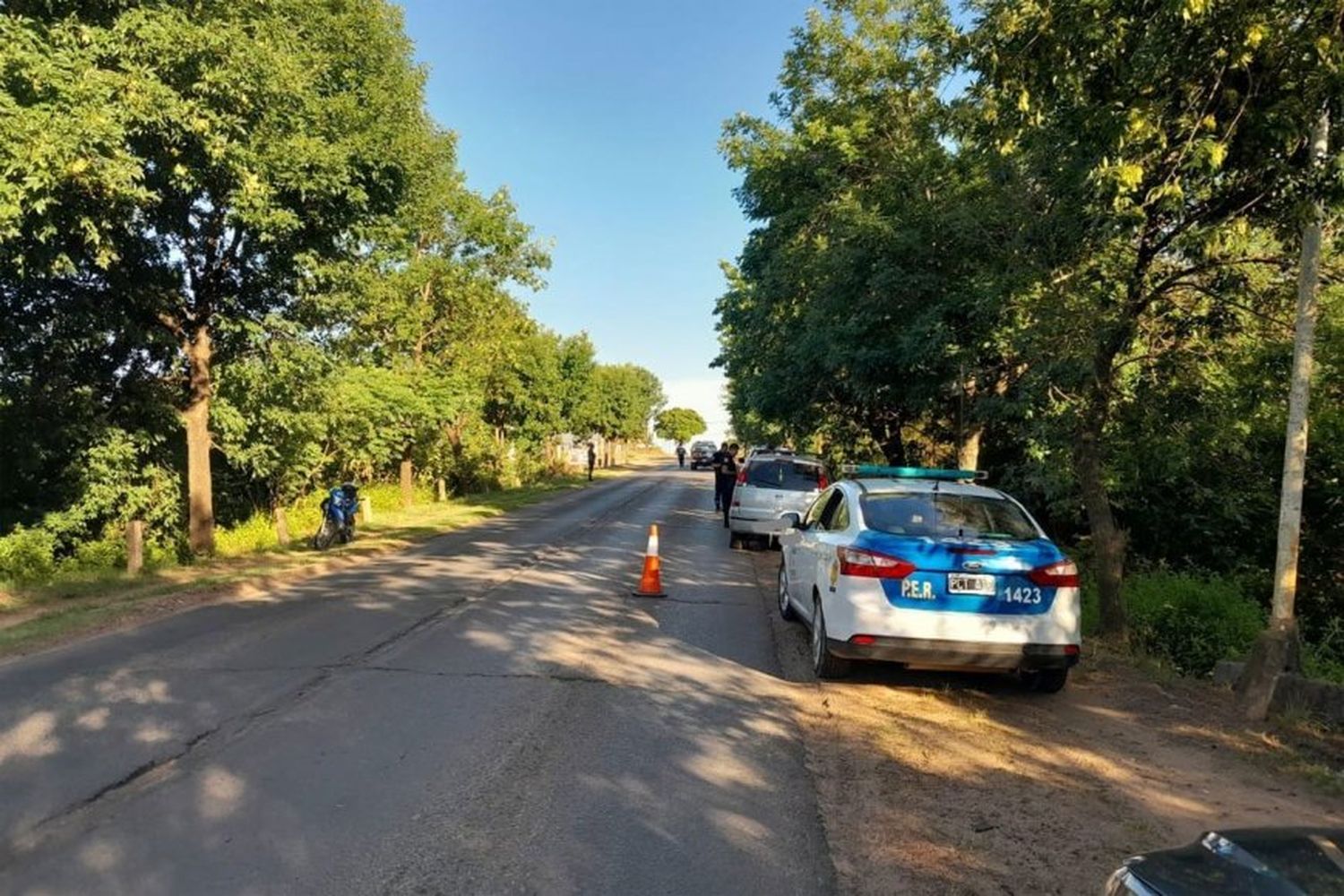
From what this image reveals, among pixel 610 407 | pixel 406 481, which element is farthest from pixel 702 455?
pixel 406 481

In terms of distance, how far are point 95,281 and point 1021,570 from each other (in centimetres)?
1362

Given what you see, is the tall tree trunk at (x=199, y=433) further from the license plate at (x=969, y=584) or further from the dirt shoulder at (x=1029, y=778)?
the license plate at (x=969, y=584)

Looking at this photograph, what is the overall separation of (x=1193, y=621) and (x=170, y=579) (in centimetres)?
1322

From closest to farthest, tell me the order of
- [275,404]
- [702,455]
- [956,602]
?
[956,602], [275,404], [702,455]

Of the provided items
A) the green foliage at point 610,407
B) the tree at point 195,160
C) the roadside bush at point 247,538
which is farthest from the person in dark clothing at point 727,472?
the green foliage at point 610,407

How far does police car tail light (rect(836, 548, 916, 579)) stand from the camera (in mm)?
6722

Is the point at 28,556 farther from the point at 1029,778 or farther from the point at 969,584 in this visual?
the point at 1029,778

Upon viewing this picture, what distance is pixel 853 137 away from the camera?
1852 centimetres

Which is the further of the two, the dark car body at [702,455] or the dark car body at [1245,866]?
the dark car body at [702,455]

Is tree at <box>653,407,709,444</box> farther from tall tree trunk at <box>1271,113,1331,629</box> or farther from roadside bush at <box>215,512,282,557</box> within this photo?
tall tree trunk at <box>1271,113,1331,629</box>

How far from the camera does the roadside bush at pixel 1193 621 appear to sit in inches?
388

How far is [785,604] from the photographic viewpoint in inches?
404

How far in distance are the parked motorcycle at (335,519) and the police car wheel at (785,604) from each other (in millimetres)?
9618

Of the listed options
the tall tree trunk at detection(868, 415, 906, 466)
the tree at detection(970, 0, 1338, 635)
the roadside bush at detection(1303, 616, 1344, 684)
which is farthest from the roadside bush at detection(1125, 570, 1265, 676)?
the tall tree trunk at detection(868, 415, 906, 466)
